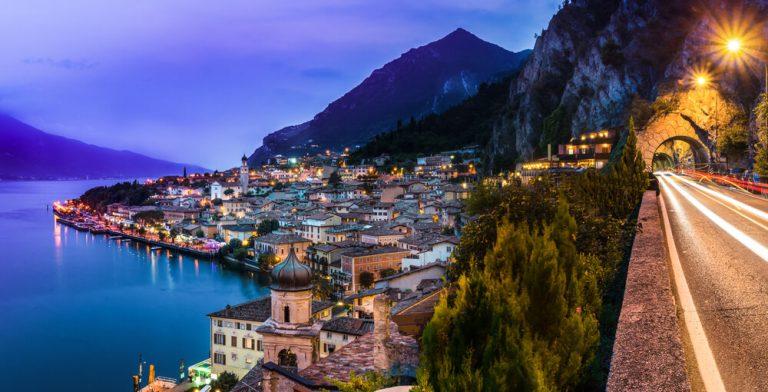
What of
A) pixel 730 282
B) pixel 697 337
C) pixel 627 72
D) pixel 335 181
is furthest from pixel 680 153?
pixel 335 181

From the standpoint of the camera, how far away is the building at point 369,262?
35.9 m

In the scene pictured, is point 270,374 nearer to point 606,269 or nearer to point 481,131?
point 606,269

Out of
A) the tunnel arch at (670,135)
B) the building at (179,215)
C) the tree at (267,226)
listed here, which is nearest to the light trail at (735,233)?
the tunnel arch at (670,135)

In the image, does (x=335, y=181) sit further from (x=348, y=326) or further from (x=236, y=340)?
(x=348, y=326)

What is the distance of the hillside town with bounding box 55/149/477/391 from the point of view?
29.8ft

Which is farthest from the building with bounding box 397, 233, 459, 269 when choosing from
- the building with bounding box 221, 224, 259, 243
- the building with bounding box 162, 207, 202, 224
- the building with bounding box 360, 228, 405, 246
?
the building with bounding box 162, 207, 202, 224

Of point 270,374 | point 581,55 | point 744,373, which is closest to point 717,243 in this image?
point 744,373

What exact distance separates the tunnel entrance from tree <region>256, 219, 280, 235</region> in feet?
111

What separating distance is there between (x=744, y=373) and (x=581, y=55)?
48.5 metres

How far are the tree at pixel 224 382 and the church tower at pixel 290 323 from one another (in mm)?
8058

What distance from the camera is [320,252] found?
42125mm

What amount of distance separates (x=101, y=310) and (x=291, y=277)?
28.6 metres

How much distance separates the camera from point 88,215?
3905 inches

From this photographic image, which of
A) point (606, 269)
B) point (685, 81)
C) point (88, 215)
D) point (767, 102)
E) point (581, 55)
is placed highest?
point (581, 55)
